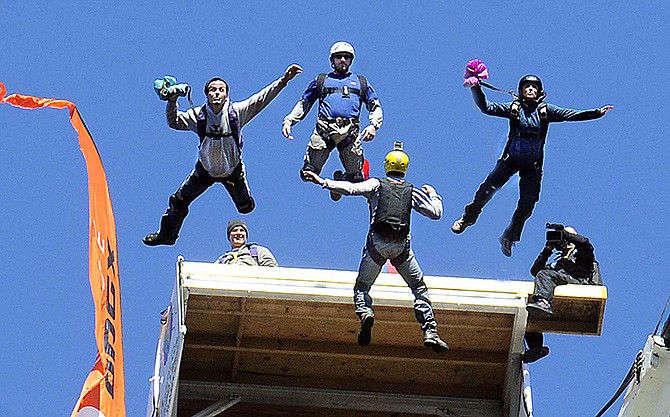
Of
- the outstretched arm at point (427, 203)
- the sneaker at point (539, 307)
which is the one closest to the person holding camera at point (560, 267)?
the sneaker at point (539, 307)

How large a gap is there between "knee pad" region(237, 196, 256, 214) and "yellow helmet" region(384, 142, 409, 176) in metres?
2.47

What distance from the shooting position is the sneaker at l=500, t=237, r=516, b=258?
20359 mm

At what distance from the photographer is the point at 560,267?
1928 centimetres

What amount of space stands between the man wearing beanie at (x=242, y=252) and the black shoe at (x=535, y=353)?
3.06 m

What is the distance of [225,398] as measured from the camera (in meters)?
21.0

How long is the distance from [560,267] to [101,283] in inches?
197

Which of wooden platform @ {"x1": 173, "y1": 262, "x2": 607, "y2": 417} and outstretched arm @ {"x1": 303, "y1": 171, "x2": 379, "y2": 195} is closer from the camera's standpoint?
outstretched arm @ {"x1": 303, "y1": 171, "x2": 379, "y2": 195}

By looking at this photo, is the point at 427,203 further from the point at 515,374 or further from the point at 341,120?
the point at 515,374

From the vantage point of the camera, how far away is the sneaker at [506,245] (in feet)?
66.8

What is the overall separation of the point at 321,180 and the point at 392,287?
199 cm

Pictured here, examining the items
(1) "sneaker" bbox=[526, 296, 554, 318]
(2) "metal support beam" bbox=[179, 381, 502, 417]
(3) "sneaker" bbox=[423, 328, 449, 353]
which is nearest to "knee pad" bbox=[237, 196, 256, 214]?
(2) "metal support beam" bbox=[179, 381, 502, 417]

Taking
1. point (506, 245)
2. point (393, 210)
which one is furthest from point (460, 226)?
point (393, 210)

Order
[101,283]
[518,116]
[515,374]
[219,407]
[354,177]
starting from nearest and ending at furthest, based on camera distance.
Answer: [101,283]
[518,116]
[354,177]
[515,374]
[219,407]

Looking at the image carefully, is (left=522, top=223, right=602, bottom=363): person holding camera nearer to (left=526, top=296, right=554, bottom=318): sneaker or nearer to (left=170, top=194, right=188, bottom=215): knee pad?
(left=526, top=296, right=554, bottom=318): sneaker
